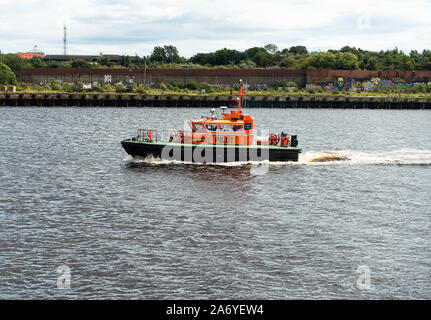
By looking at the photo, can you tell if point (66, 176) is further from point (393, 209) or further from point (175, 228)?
point (393, 209)

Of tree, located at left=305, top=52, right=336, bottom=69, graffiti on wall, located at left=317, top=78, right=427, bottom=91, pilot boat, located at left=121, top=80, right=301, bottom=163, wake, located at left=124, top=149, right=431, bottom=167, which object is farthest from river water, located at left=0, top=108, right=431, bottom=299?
tree, located at left=305, top=52, right=336, bottom=69

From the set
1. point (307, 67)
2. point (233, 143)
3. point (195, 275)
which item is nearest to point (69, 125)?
point (233, 143)

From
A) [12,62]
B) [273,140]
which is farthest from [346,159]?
[12,62]

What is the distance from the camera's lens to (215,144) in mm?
42469

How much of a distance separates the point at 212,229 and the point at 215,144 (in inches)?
671

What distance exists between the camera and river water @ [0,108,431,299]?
782 inches

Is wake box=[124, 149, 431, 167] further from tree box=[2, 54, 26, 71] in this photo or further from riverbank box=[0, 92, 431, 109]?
tree box=[2, 54, 26, 71]

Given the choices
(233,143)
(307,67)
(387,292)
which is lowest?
(387,292)

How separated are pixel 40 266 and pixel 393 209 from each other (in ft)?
61.9

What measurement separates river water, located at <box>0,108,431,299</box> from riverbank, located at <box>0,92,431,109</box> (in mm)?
77763

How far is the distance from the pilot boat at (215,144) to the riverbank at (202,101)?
75.3m

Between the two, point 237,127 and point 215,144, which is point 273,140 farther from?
point 215,144

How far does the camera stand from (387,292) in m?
19.7
